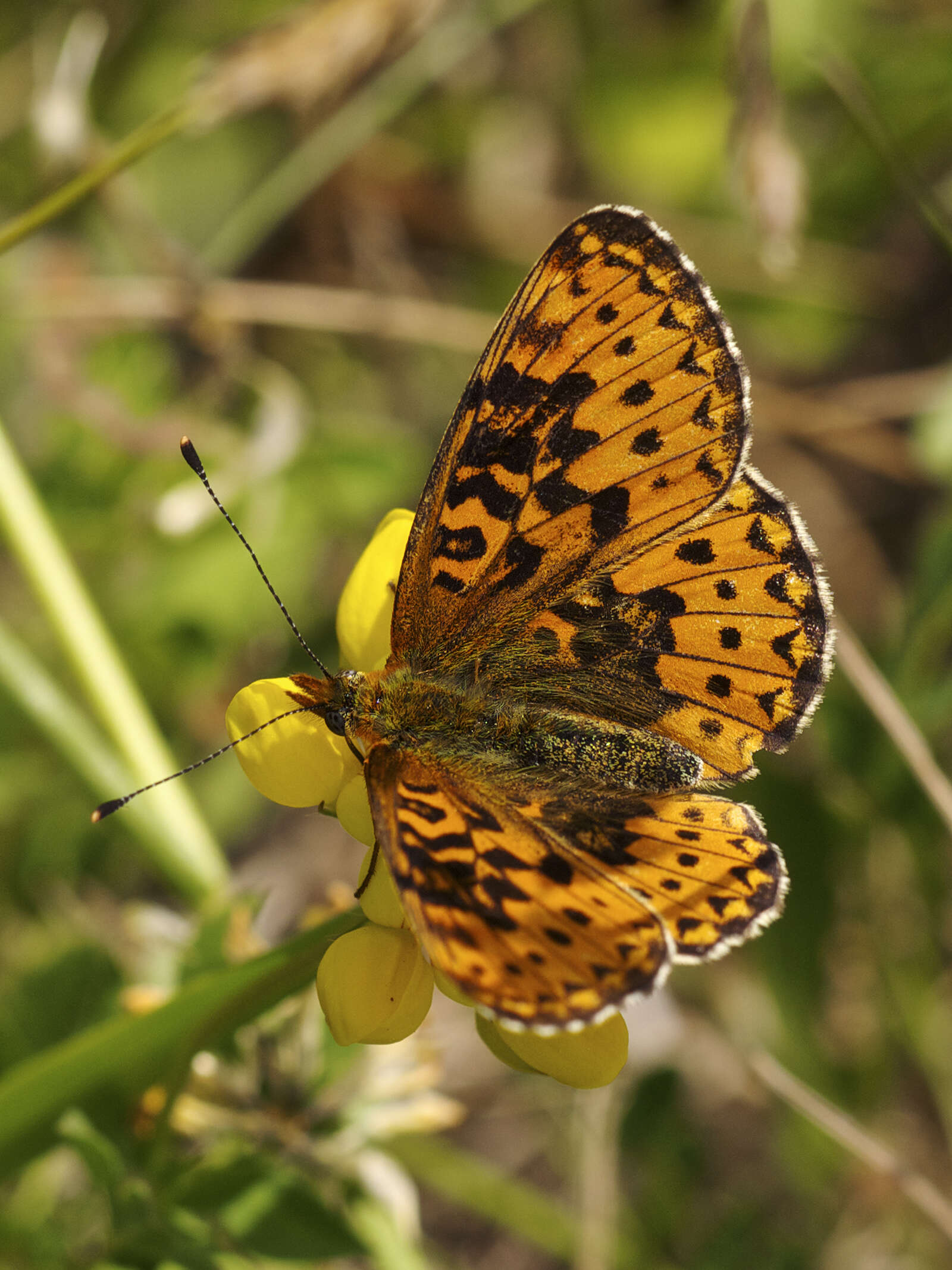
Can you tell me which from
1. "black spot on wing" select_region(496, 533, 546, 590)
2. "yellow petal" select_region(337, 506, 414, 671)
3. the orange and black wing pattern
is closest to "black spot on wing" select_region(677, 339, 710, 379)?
"black spot on wing" select_region(496, 533, 546, 590)

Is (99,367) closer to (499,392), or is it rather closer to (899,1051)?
(499,392)

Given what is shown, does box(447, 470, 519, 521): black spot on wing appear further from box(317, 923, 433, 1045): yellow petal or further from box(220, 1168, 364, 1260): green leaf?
box(220, 1168, 364, 1260): green leaf

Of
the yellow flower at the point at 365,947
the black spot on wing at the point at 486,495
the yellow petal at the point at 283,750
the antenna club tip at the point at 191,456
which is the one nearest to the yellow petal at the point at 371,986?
the yellow flower at the point at 365,947

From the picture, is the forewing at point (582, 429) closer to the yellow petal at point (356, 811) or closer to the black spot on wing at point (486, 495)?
the black spot on wing at point (486, 495)

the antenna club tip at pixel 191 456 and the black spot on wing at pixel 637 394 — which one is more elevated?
the antenna club tip at pixel 191 456

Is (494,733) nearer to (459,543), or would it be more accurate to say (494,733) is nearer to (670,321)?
(459,543)

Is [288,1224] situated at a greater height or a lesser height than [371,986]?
lesser

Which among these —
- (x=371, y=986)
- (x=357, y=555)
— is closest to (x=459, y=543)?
(x=371, y=986)
